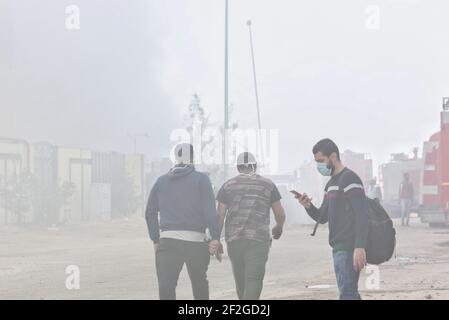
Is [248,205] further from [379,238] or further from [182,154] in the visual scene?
[379,238]

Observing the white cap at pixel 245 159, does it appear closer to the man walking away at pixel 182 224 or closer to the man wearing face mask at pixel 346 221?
the man walking away at pixel 182 224

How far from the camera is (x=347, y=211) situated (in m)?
7.62

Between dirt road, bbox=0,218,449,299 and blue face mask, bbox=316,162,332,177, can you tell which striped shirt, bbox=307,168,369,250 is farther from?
dirt road, bbox=0,218,449,299

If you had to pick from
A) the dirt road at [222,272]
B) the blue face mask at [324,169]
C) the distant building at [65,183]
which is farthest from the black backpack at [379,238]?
the distant building at [65,183]

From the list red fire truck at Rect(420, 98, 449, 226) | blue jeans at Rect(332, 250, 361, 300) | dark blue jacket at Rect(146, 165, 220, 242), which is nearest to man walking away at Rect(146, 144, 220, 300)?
dark blue jacket at Rect(146, 165, 220, 242)

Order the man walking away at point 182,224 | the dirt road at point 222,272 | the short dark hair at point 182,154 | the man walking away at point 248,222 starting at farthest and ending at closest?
the dirt road at point 222,272, the man walking away at point 248,222, the short dark hair at point 182,154, the man walking away at point 182,224

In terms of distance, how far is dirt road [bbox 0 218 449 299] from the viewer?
1248cm

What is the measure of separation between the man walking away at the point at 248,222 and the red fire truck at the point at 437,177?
1631cm

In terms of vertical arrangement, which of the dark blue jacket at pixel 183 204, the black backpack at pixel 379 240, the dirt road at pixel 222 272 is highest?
the dark blue jacket at pixel 183 204

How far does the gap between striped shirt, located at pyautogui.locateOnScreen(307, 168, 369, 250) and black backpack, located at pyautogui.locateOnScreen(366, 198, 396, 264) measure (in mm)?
101

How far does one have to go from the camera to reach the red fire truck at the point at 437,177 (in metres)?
24.7

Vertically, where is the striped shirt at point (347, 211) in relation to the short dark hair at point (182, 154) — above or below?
below
